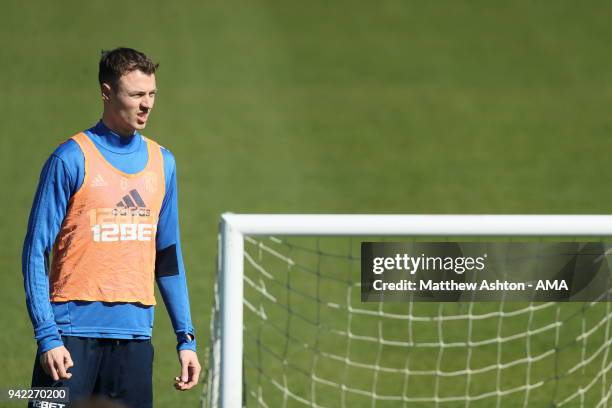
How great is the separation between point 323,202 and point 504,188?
186 cm

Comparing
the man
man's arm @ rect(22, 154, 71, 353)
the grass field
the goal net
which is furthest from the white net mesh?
man's arm @ rect(22, 154, 71, 353)

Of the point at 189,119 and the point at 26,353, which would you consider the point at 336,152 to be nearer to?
the point at 189,119

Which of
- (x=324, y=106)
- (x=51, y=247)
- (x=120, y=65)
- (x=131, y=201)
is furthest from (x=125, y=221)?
(x=324, y=106)

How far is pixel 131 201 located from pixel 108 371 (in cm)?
52

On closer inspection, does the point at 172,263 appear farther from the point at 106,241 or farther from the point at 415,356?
the point at 415,356

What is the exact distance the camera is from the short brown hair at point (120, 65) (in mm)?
3354

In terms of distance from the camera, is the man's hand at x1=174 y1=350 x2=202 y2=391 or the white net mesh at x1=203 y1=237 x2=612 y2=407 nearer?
the man's hand at x1=174 y1=350 x2=202 y2=391

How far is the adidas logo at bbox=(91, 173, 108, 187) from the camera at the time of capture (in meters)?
3.31

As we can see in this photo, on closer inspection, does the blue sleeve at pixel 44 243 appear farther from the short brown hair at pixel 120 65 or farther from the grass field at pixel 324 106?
the grass field at pixel 324 106

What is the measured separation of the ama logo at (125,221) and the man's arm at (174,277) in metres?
0.09

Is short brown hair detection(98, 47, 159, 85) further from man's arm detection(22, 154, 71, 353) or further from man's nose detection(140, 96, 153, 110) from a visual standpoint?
man's arm detection(22, 154, 71, 353)

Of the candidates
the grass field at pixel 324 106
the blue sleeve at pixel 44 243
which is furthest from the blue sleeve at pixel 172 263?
the grass field at pixel 324 106

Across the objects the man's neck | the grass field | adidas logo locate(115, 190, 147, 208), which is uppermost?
the grass field

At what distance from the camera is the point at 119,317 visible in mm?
3357
